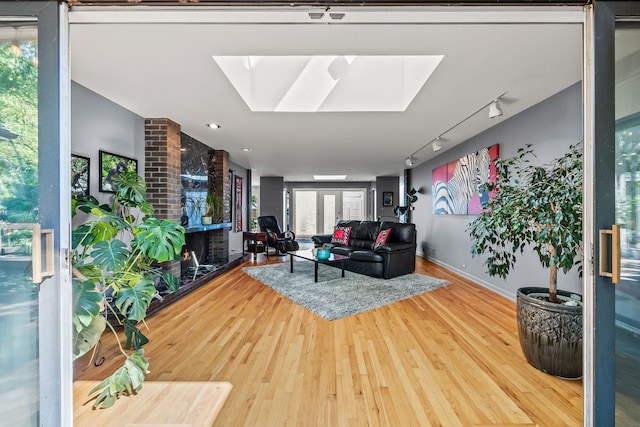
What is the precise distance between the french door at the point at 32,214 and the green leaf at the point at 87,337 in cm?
37

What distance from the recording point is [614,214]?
1.05m

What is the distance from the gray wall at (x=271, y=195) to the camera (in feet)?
30.2

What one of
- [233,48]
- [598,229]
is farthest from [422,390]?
[233,48]

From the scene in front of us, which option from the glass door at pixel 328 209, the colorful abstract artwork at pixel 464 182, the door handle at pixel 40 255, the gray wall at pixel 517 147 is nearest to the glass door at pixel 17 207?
the door handle at pixel 40 255

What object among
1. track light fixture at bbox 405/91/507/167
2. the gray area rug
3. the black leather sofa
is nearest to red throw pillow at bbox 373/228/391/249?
the black leather sofa

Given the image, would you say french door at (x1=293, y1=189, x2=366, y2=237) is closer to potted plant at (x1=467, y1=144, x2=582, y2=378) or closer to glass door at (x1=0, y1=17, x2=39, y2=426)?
potted plant at (x1=467, y1=144, x2=582, y2=378)

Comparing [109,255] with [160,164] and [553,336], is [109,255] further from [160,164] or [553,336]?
[553,336]

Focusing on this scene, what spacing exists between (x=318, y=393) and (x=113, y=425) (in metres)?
1.12

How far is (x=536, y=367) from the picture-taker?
1.88m

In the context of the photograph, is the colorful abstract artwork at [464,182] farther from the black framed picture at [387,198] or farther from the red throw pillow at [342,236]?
the black framed picture at [387,198]

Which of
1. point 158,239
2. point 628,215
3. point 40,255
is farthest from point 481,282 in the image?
point 40,255

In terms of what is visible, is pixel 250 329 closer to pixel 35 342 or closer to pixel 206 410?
pixel 206 410

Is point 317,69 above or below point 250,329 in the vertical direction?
above

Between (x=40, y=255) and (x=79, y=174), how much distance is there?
6.91 ft
